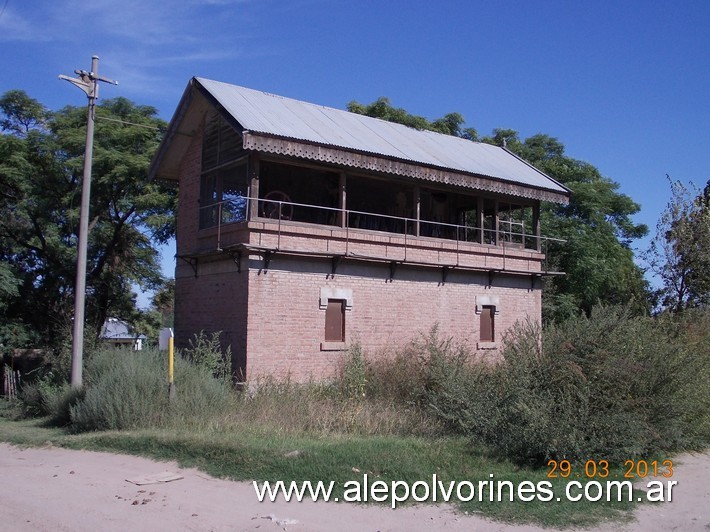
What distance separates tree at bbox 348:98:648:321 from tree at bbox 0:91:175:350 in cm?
1174

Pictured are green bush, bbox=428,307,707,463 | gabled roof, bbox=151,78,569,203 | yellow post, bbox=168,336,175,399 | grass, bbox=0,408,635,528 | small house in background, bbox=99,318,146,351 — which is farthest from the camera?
small house in background, bbox=99,318,146,351

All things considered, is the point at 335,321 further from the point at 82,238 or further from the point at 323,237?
the point at 82,238

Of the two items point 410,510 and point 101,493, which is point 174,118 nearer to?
point 101,493

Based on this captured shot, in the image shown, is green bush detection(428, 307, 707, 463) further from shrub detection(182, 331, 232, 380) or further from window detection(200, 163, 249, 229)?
window detection(200, 163, 249, 229)

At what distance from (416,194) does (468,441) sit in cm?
1001

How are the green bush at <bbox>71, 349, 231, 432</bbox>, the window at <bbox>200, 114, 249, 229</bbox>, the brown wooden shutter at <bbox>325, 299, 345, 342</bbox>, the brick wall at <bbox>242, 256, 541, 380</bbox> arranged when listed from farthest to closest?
1. the window at <bbox>200, 114, 249, 229</bbox>
2. the brown wooden shutter at <bbox>325, 299, 345, 342</bbox>
3. the brick wall at <bbox>242, 256, 541, 380</bbox>
4. the green bush at <bbox>71, 349, 231, 432</bbox>

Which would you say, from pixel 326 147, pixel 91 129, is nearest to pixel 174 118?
pixel 91 129

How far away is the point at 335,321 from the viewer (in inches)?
674

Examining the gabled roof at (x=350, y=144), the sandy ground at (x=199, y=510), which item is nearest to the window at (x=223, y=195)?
the gabled roof at (x=350, y=144)

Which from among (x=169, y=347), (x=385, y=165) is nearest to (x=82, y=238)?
(x=169, y=347)

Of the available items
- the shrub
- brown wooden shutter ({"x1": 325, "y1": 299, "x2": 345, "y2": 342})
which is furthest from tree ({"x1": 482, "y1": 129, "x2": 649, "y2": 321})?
the shrub

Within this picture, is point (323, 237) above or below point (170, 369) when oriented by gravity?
above

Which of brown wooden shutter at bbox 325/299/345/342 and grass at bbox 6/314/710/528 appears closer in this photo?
grass at bbox 6/314/710/528

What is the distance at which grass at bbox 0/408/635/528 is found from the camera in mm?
8125
